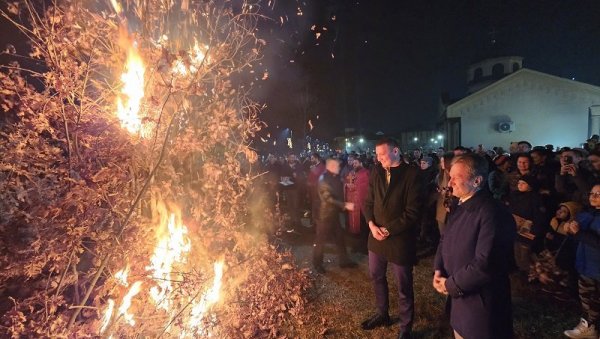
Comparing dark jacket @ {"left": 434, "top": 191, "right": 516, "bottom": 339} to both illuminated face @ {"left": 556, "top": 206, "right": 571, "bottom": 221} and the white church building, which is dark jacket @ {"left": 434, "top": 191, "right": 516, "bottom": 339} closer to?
illuminated face @ {"left": 556, "top": 206, "right": 571, "bottom": 221}

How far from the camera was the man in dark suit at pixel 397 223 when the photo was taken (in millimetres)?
4402

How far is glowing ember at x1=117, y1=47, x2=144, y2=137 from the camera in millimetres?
3484

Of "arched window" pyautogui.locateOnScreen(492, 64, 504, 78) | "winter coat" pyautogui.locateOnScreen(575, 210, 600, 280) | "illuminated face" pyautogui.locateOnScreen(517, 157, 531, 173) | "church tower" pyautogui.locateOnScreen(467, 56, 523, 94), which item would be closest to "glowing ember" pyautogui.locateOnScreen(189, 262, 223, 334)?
"winter coat" pyautogui.locateOnScreen(575, 210, 600, 280)

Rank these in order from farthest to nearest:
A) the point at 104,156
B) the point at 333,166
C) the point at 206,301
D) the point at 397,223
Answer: the point at 333,166 < the point at 397,223 < the point at 206,301 < the point at 104,156

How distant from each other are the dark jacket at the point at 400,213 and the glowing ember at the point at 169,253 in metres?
2.36

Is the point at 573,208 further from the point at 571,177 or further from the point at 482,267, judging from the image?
the point at 482,267

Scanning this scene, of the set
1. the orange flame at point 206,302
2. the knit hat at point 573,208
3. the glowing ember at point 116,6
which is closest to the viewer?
the glowing ember at point 116,6

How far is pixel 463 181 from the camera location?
2951mm

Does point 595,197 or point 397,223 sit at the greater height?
point 595,197

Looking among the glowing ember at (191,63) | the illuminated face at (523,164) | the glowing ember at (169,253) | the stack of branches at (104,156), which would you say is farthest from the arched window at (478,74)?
the glowing ember at (169,253)

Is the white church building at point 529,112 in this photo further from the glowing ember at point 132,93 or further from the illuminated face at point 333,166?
the glowing ember at point 132,93

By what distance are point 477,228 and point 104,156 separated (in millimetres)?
3298

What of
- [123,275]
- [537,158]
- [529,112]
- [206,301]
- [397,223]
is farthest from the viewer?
[529,112]

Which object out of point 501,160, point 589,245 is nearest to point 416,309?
point 589,245
